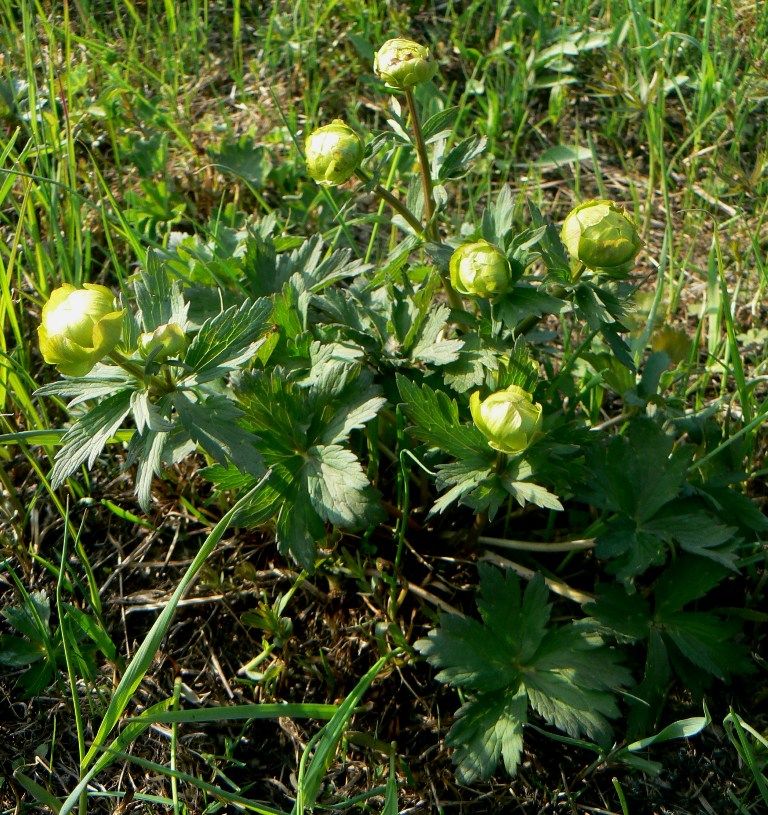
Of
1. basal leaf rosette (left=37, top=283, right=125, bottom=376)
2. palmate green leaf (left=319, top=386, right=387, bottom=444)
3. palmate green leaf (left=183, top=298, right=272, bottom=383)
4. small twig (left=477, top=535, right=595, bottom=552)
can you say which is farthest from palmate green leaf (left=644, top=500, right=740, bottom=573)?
basal leaf rosette (left=37, top=283, right=125, bottom=376)

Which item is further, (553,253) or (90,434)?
(553,253)

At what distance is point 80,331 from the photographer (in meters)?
1.37

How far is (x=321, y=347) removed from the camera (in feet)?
6.01

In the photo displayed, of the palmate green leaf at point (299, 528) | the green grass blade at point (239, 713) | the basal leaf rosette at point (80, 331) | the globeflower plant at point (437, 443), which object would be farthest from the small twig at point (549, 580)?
the basal leaf rosette at point (80, 331)

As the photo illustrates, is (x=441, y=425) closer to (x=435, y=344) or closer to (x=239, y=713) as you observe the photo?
(x=435, y=344)

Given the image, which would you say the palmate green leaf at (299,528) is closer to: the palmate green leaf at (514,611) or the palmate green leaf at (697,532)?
the palmate green leaf at (514,611)

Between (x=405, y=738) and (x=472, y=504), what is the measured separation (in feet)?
1.83

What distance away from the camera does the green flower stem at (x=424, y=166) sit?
5.65ft

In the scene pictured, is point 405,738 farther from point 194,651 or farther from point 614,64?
point 614,64

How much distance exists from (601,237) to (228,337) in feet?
2.21

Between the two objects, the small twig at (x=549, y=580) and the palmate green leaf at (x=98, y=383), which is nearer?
the palmate green leaf at (x=98, y=383)

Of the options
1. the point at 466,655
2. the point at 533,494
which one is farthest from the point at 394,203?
the point at 466,655

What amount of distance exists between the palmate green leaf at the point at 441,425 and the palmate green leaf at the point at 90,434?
51 cm

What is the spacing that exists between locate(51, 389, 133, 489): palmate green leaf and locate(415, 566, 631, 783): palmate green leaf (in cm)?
70
